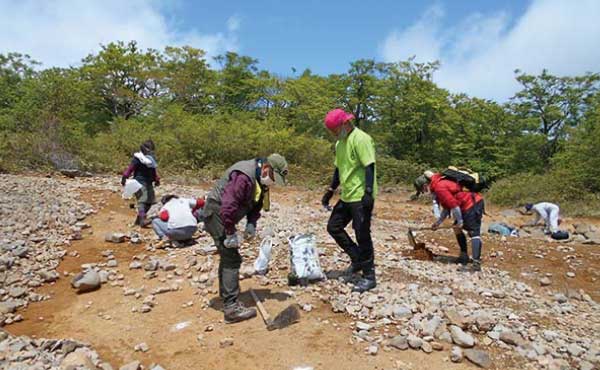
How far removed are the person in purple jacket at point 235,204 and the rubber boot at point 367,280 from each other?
4.01 feet

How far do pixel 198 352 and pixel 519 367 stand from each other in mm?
2688

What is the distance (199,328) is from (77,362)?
42.5 inches

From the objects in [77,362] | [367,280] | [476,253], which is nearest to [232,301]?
[77,362]

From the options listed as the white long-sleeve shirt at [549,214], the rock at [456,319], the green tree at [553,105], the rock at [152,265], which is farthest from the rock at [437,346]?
the green tree at [553,105]

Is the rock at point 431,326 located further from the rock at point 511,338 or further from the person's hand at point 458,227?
the person's hand at point 458,227

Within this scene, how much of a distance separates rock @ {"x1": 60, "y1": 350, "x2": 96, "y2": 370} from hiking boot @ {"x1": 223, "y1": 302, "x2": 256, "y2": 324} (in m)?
1.23

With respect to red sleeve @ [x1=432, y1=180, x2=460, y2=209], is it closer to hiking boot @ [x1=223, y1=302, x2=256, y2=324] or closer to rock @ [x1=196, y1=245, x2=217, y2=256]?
hiking boot @ [x1=223, y1=302, x2=256, y2=324]

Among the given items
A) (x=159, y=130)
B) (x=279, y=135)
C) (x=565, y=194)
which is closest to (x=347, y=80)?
(x=279, y=135)

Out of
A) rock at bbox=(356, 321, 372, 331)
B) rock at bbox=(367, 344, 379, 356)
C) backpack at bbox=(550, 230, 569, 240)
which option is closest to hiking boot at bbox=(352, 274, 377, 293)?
rock at bbox=(356, 321, 372, 331)

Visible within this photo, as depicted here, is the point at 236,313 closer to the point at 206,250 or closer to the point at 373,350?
the point at 373,350

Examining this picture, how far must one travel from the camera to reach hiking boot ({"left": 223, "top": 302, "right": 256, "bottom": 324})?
426cm

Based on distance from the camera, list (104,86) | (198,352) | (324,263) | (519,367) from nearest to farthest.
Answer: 1. (519,367)
2. (198,352)
3. (324,263)
4. (104,86)

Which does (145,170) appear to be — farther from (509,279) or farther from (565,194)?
(565,194)

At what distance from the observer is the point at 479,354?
359 centimetres
